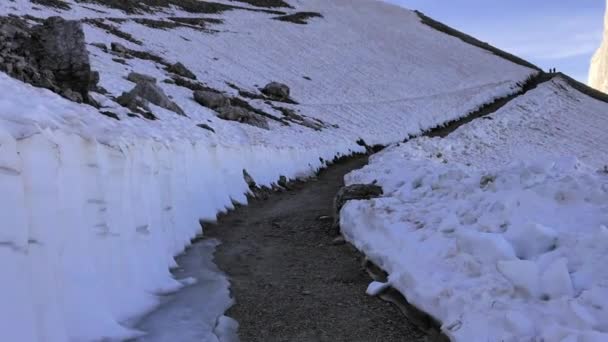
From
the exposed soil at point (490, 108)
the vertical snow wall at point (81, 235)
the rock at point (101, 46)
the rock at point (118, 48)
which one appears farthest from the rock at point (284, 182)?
the exposed soil at point (490, 108)

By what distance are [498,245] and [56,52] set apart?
1126 cm

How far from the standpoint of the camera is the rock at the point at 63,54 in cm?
1213

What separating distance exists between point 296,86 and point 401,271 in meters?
30.5

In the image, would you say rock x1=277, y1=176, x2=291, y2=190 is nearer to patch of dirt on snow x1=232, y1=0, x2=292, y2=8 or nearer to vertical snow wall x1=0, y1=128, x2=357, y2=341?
vertical snow wall x1=0, y1=128, x2=357, y2=341

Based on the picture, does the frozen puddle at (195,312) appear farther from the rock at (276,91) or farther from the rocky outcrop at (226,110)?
the rock at (276,91)

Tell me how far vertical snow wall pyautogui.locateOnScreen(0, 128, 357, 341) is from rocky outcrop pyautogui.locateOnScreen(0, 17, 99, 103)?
4876 mm

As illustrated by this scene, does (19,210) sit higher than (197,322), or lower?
higher

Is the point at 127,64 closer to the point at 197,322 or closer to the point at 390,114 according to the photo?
the point at 390,114

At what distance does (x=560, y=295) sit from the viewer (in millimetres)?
4168

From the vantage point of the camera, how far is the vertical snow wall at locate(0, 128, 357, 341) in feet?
12.7

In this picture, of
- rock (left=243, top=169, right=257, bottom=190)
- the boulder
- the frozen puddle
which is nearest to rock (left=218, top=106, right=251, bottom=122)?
the boulder

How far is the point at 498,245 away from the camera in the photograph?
5.04m

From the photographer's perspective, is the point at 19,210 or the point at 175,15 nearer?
the point at 19,210

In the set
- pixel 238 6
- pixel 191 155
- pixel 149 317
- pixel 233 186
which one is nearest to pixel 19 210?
pixel 149 317
